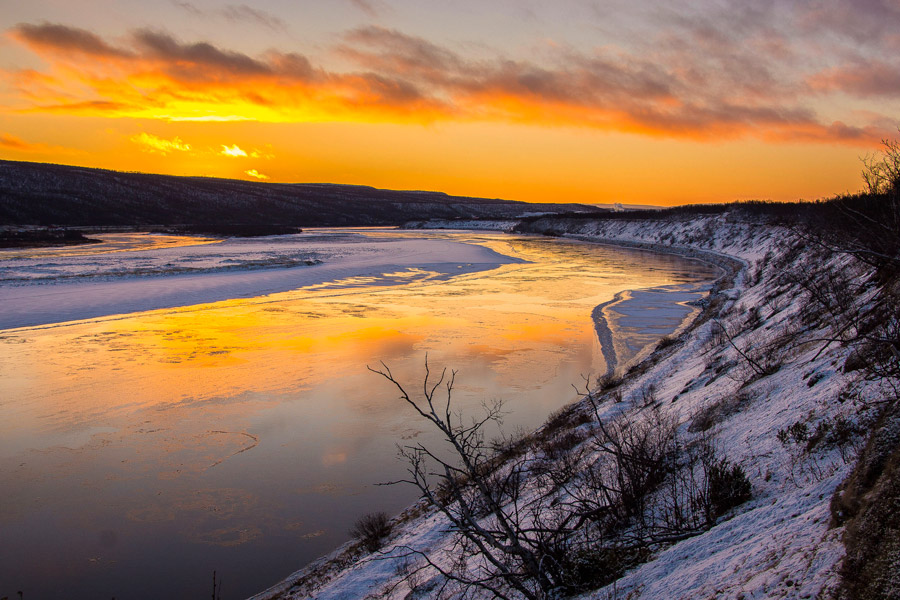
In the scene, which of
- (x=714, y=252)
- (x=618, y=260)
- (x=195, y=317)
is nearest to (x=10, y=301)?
(x=195, y=317)

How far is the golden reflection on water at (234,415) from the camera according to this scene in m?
5.68

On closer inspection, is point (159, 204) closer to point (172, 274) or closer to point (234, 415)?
point (172, 274)

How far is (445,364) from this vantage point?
11398 millimetres

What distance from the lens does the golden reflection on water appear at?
5.68 m

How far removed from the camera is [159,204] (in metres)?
100

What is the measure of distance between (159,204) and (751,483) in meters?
113

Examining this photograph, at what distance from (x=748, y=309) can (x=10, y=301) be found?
22.5 metres

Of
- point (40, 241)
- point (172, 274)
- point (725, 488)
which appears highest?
point (40, 241)

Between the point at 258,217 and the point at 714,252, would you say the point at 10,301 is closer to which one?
the point at 714,252

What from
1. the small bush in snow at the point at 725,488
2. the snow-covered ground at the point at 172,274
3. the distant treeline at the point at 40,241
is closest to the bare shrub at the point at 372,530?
the small bush in snow at the point at 725,488

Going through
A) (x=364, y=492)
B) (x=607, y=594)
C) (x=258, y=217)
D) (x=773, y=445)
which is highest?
(x=258, y=217)

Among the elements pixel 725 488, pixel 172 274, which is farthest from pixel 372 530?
pixel 172 274

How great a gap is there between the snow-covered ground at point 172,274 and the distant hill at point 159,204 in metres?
53.1

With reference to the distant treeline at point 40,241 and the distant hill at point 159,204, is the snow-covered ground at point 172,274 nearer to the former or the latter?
the distant treeline at point 40,241
